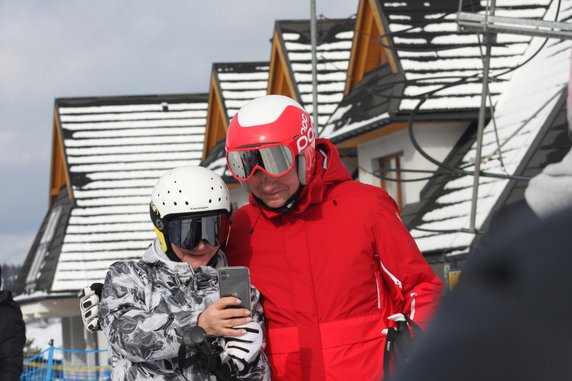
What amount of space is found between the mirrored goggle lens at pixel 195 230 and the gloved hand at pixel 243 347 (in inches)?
14.3

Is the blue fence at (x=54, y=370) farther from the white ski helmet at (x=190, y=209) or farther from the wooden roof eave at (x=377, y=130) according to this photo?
the white ski helmet at (x=190, y=209)

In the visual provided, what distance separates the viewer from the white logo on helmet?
3594 mm

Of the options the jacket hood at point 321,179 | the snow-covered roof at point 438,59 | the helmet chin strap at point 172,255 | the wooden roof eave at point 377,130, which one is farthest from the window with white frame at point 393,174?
the helmet chin strap at point 172,255

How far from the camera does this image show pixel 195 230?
3.58m

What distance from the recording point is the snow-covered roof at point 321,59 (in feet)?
66.3

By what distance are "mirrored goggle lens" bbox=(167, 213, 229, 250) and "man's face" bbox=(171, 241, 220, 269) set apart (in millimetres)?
13

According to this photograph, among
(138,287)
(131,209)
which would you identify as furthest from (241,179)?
(131,209)

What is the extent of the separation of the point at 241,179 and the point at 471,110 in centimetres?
1225

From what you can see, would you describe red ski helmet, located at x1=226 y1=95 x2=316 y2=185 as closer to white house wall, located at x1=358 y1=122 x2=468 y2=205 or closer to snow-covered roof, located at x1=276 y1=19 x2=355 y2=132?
white house wall, located at x1=358 y1=122 x2=468 y2=205

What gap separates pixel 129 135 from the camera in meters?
32.0

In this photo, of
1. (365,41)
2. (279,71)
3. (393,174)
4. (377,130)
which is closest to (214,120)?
(279,71)

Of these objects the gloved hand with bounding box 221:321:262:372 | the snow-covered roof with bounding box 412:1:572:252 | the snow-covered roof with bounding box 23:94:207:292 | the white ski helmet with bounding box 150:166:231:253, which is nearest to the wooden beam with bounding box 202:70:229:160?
the snow-covered roof with bounding box 23:94:207:292

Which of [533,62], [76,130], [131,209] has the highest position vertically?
[533,62]

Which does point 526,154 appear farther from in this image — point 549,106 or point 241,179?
point 241,179
